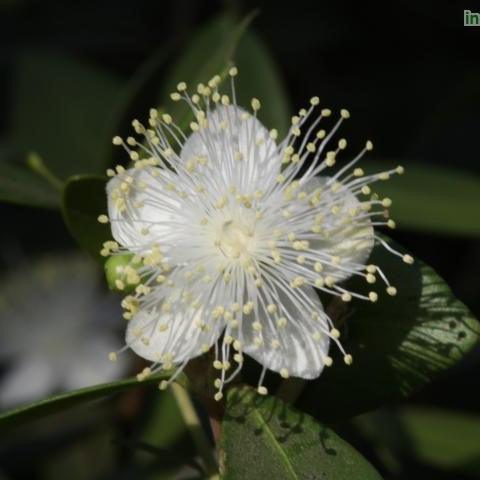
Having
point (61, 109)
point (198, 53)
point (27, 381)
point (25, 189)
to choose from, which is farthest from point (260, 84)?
point (27, 381)

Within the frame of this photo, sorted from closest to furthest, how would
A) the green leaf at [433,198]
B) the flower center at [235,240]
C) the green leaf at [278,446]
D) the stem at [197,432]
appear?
the green leaf at [278,446]
the flower center at [235,240]
the stem at [197,432]
the green leaf at [433,198]

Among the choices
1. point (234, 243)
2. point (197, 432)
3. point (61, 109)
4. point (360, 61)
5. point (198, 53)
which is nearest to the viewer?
point (234, 243)

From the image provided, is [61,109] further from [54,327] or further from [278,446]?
[278,446]

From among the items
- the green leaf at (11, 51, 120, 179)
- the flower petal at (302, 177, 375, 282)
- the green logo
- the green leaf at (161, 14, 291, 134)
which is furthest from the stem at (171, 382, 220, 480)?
the green logo

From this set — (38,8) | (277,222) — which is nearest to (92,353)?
(38,8)

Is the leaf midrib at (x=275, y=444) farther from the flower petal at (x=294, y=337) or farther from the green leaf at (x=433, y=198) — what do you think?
the green leaf at (x=433, y=198)

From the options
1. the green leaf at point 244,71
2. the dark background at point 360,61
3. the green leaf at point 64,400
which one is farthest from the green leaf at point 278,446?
the dark background at point 360,61
